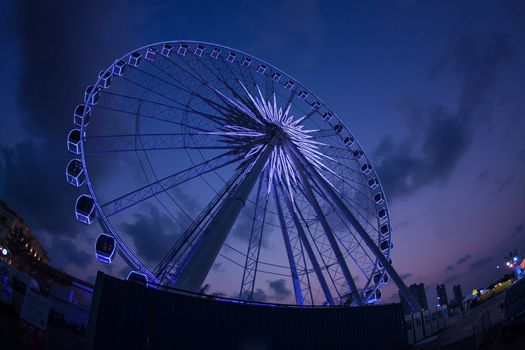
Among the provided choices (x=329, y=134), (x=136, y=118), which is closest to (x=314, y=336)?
(x=136, y=118)

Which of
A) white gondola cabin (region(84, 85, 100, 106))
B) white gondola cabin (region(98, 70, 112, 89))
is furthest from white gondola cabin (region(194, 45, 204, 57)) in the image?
white gondola cabin (region(84, 85, 100, 106))

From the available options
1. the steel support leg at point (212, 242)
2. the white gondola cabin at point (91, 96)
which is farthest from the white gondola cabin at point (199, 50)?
the steel support leg at point (212, 242)

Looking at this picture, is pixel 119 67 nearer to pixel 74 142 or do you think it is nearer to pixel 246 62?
pixel 74 142

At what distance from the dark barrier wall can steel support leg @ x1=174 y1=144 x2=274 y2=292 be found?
1307mm

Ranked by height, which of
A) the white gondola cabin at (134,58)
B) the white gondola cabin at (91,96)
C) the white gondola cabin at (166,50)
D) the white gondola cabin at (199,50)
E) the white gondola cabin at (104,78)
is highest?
the white gondola cabin at (199,50)

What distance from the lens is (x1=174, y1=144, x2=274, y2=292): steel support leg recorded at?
10648 millimetres

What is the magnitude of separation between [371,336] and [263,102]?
559 inches

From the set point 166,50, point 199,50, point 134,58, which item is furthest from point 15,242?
point 199,50

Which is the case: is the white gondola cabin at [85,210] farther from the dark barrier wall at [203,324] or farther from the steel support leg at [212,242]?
the dark barrier wall at [203,324]

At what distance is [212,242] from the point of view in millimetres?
11805

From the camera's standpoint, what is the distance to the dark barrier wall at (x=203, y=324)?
295 inches

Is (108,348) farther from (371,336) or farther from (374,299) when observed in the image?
(374,299)

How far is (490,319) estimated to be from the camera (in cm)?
1502

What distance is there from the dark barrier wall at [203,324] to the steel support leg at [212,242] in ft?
4.29
